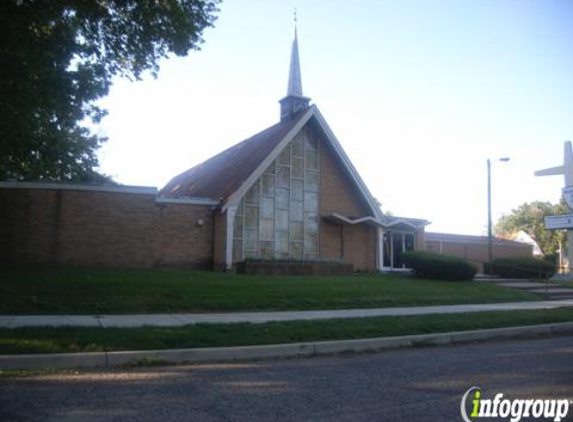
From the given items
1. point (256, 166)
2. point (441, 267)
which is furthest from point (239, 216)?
point (441, 267)

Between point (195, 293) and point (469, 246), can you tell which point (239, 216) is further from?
point (469, 246)

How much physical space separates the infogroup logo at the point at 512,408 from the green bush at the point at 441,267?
679 inches

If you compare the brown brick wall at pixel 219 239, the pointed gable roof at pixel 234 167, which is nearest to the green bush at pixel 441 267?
the pointed gable roof at pixel 234 167

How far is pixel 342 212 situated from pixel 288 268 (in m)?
6.39

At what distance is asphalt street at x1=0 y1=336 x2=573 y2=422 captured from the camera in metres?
5.16

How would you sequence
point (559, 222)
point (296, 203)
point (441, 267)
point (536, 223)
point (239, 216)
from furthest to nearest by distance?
point (536, 223) < point (296, 203) < point (441, 267) < point (239, 216) < point (559, 222)

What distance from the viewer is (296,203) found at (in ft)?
78.9

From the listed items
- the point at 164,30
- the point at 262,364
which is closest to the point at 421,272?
the point at 164,30

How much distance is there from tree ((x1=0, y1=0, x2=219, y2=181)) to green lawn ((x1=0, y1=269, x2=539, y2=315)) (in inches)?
205

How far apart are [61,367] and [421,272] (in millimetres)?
19143

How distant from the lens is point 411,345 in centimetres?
998

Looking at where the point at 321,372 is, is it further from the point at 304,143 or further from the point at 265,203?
the point at 304,143

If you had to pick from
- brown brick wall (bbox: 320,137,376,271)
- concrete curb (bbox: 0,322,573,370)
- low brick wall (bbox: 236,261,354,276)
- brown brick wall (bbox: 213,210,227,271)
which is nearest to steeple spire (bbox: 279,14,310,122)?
brown brick wall (bbox: 320,137,376,271)

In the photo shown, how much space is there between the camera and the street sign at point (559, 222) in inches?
544
